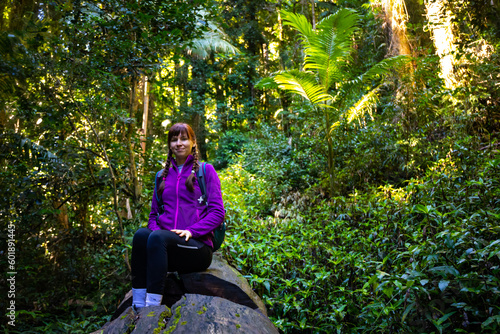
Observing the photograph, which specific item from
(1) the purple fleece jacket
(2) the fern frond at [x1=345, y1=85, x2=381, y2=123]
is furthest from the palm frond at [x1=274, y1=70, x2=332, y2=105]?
(1) the purple fleece jacket

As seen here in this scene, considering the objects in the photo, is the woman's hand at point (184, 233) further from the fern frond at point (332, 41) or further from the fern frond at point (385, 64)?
the fern frond at point (385, 64)

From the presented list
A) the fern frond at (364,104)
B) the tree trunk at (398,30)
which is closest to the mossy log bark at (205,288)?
the fern frond at (364,104)

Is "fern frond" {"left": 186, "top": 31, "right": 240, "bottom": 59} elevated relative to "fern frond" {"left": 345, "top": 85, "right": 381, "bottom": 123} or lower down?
elevated

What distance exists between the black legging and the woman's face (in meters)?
0.76

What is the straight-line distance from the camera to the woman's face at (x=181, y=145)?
127 inches

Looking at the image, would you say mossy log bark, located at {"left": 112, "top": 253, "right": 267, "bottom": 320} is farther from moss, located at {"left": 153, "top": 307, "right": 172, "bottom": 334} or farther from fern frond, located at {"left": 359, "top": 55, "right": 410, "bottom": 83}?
fern frond, located at {"left": 359, "top": 55, "right": 410, "bottom": 83}

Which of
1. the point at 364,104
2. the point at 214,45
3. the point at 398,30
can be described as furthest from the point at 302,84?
the point at 214,45

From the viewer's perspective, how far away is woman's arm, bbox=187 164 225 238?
9.53ft

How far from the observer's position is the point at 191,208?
3049mm

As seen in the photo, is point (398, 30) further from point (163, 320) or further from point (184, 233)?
point (163, 320)

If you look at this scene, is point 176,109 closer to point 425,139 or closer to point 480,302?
point 425,139

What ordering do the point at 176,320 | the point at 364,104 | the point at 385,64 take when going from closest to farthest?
the point at 176,320 → the point at 385,64 → the point at 364,104

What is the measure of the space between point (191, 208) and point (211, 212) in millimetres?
201

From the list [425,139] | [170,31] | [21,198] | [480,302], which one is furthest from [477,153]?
[21,198]
